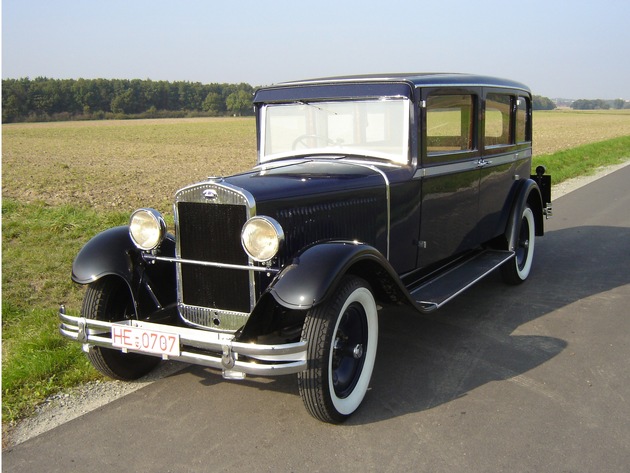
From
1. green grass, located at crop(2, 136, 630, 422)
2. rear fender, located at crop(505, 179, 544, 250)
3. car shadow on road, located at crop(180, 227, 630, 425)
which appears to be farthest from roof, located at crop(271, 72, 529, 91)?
green grass, located at crop(2, 136, 630, 422)

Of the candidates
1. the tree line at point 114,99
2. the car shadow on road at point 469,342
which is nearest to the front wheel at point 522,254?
the car shadow on road at point 469,342

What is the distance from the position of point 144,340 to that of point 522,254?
434cm

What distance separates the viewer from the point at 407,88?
13.7 ft

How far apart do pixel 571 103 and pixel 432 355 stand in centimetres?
12746

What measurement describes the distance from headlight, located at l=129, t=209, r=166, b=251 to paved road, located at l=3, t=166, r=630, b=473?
0.90 metres

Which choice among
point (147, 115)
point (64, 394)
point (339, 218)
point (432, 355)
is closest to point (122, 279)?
point (64, 394)

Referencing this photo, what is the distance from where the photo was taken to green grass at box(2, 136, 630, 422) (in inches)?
145

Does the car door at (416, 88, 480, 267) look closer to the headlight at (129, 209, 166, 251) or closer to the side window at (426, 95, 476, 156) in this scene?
the side window at (426, 95, 476, 156)

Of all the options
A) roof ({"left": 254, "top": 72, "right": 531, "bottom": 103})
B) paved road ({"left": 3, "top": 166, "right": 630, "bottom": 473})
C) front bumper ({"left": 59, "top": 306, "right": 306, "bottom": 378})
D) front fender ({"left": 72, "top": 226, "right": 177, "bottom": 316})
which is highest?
roof ({"left": 254, "top": 72, "right": 531, "bottom": 103})

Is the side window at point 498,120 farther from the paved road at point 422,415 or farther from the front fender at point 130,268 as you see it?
the front fender at point 130,268

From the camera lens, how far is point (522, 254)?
614cm

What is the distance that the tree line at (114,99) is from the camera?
64750 mm

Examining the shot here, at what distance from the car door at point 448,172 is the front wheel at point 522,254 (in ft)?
2.26

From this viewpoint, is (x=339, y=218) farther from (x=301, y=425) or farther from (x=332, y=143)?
(x=301, y=425)
